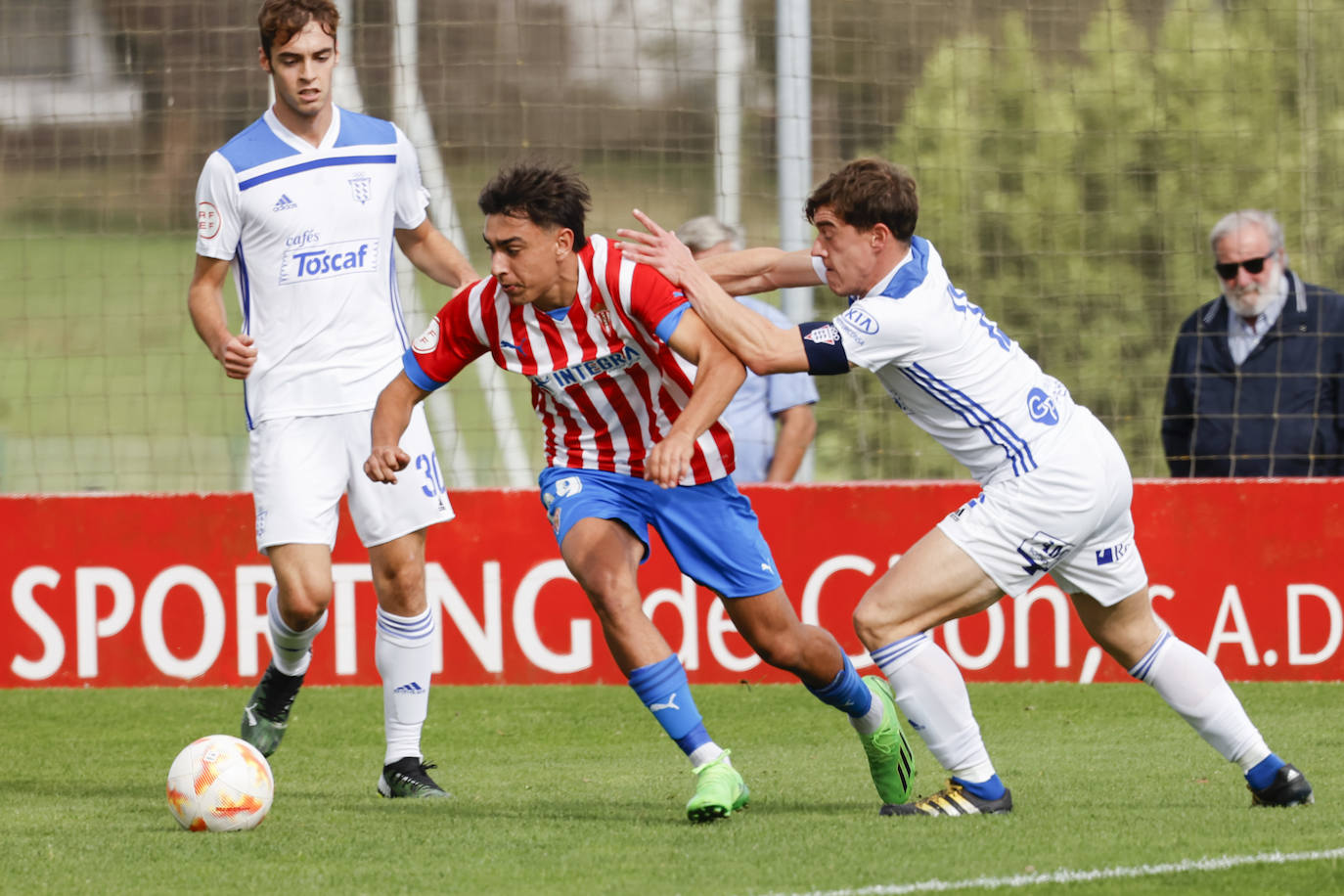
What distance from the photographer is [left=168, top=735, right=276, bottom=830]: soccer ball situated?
534 cm

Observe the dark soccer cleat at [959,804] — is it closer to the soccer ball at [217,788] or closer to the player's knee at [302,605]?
the soccer ball at [217,788]

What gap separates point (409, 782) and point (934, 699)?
6.24ft

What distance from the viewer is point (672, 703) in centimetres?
541

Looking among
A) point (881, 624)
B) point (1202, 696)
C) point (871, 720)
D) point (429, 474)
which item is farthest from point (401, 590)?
point (1202, 696)

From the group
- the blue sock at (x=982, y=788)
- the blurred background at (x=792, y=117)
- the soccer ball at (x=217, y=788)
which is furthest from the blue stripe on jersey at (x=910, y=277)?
the blurred background at (x=792, y=117)

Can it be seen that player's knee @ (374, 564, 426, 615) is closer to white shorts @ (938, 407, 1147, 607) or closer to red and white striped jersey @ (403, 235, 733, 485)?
red and white striped jersey @ (403, 235, 733, 485)

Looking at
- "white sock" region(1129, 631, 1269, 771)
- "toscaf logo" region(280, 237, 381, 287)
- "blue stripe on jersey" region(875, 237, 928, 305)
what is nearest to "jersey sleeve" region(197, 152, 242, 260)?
"toscaf logo" region(280, 237, 381, 287)

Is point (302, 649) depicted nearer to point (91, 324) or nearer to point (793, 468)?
point (793, 468)

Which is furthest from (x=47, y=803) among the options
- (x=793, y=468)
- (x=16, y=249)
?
(x=16, y=249)

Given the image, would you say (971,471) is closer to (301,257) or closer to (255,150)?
(301,257)

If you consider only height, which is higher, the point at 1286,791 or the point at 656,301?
the point at 656,301

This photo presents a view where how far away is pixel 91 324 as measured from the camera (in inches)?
1166

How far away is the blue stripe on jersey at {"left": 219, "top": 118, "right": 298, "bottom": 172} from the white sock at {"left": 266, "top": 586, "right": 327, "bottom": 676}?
1.41 meters

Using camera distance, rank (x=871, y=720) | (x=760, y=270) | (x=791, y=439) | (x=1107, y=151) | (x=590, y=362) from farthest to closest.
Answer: (x=1107, y=151) → (x=791, y=439) → (x=760, y=270) → (x=871, y=720) → (x=590, y=362)
